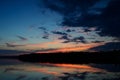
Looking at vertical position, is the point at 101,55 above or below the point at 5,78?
above

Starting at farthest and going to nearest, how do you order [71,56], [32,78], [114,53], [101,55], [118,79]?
Result: [71,56], [101,55], [114,53], [32,78], [118,79]

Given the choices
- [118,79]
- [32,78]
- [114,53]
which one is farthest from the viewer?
[114,53]

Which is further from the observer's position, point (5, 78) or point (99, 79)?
point (5, 78)

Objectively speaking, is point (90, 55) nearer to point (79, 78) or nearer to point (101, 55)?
point (101, 55)

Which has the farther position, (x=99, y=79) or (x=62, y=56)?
(x=62, y=56)

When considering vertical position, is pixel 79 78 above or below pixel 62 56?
below

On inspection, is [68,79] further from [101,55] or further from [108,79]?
[101,55]

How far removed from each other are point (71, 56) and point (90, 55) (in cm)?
942

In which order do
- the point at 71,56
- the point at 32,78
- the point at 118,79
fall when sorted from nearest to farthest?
the point at 118,79 → the point at 32,78 → the point at 71,56

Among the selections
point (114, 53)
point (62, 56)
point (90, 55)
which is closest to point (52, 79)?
point (114, 53)

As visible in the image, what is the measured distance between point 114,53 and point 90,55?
49.2 feet

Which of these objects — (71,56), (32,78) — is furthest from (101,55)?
(32,78)

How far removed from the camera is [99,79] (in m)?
22.2

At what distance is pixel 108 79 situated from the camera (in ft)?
72.9
